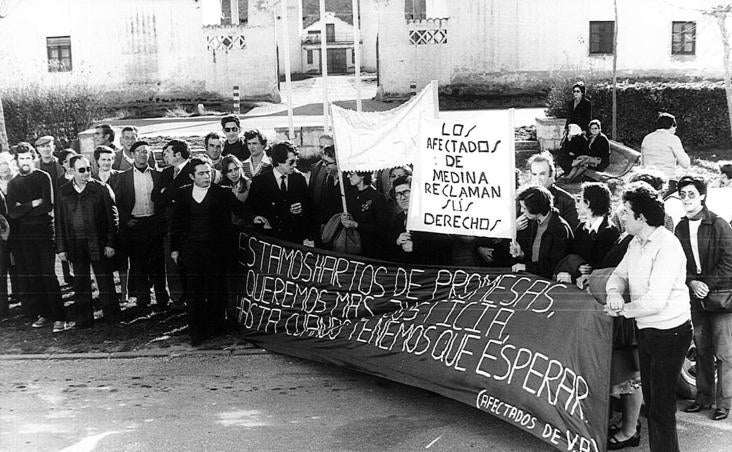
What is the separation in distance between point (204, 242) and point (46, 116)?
14838 mm

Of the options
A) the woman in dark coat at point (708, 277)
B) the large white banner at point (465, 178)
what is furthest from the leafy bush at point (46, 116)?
the woman in dark coat at point (708, 277)

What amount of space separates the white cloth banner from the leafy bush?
14.6 metres

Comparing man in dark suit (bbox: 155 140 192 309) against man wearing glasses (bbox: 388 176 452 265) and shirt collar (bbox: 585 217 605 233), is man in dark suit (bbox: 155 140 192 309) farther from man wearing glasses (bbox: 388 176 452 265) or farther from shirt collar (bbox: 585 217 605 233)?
shirt collar (bbox: 585 217 605 233)

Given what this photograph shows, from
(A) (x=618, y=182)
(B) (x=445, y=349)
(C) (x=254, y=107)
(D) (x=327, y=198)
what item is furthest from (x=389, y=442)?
(C) (x=254, y=107)

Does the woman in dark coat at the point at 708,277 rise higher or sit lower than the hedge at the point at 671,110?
lower

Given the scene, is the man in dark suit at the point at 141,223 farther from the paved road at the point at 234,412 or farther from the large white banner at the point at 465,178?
the large white banner at the point at 465,178

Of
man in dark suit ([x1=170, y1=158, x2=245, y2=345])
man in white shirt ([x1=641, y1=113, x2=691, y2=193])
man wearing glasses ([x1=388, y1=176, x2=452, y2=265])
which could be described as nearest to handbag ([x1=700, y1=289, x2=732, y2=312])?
man wearing glasses ([x1=388, y1=176, x2=452, y2=265])

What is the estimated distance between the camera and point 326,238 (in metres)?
9.88

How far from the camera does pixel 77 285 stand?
34.0 ft

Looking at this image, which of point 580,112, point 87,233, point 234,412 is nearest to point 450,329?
point 234,412

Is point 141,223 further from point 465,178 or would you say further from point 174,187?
point 465,178

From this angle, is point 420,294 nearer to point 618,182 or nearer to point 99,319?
point 99,319

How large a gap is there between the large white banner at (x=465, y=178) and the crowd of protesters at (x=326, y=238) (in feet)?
0.75

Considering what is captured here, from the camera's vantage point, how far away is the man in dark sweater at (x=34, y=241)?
34.4 feet
